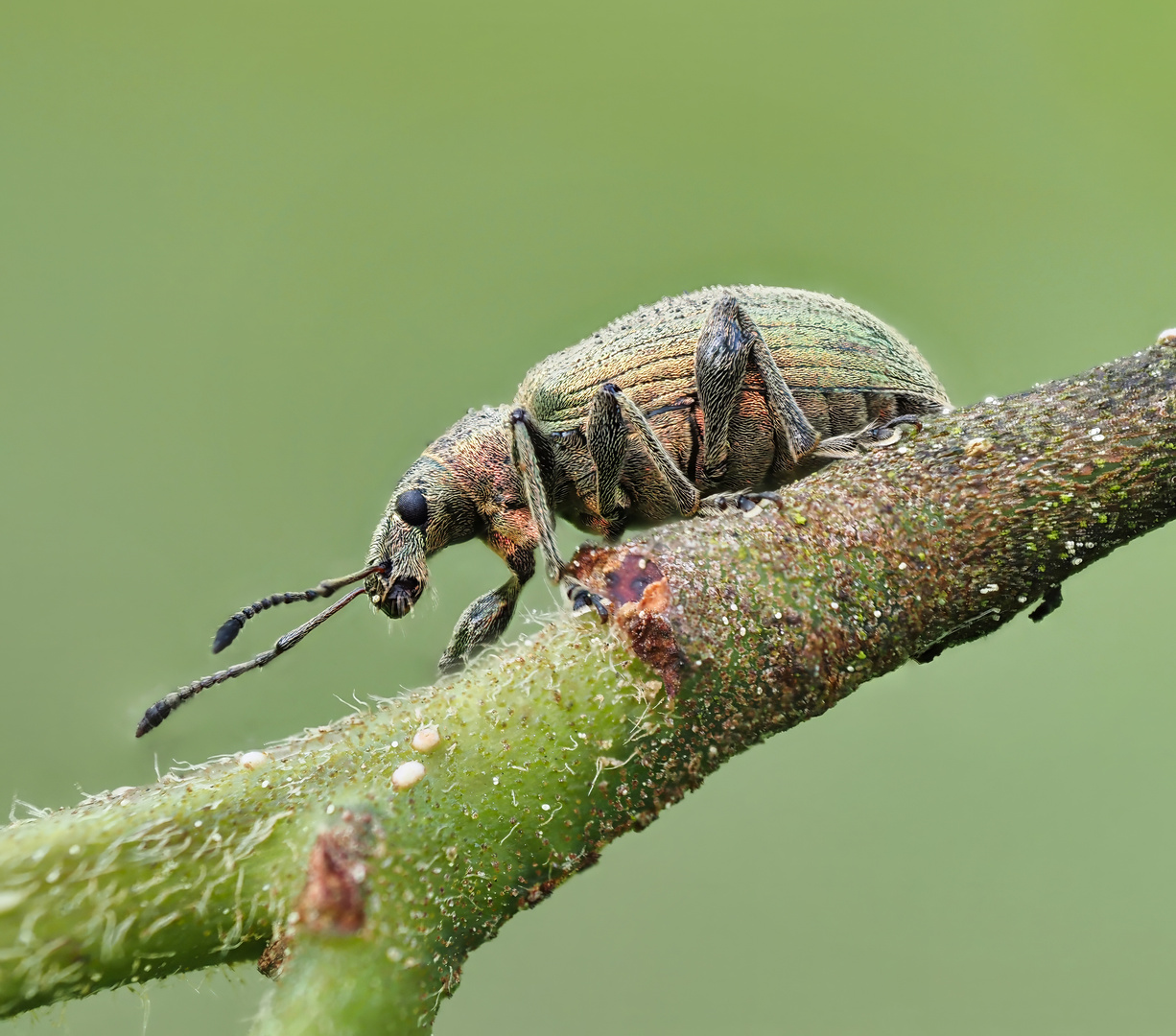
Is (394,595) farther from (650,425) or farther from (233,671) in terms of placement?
(650,425)

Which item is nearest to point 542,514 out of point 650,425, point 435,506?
point 650,425

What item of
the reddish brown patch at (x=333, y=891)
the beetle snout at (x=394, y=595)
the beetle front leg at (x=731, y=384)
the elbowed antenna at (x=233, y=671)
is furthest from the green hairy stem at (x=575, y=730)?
the beetle snout at (x=394, y=595)

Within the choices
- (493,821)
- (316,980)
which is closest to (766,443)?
(493,821)

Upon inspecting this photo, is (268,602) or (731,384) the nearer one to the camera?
(268,602)

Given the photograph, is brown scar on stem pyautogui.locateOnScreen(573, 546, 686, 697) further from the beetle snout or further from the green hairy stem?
the beetle snout

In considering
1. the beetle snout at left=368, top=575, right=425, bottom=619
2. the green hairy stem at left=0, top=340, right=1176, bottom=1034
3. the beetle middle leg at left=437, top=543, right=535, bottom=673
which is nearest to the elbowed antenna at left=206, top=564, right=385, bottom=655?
the beetle snout at left=368, top=575, right=425, bottom=619

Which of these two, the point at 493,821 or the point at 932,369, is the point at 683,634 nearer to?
the point at 493,821
